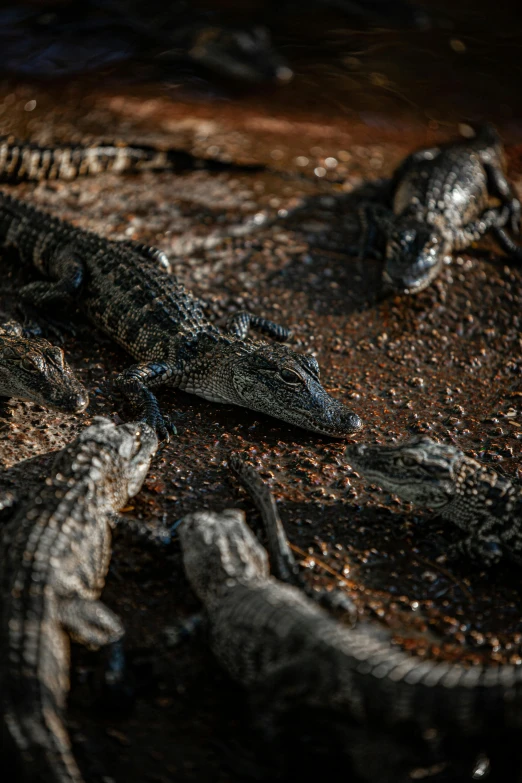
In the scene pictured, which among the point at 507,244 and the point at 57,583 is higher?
the point at 57,583

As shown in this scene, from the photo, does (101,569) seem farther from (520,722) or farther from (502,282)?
(502,282)

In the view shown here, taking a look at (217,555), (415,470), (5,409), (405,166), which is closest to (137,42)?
(405,166)

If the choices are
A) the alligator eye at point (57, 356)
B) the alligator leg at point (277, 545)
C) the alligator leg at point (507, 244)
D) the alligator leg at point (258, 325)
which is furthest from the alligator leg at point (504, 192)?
the alligator eye at point (57, 356)

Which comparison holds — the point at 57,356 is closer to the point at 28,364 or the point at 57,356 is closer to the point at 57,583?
the point at 28,364

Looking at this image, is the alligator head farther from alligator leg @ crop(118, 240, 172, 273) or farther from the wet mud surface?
alligator leg @ crop(118, 240, 172, 273)

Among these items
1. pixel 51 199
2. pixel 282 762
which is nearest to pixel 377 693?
pixel 282 762

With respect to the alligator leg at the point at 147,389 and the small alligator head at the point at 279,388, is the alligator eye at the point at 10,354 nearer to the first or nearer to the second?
the alligator leg at the point at 147,389
